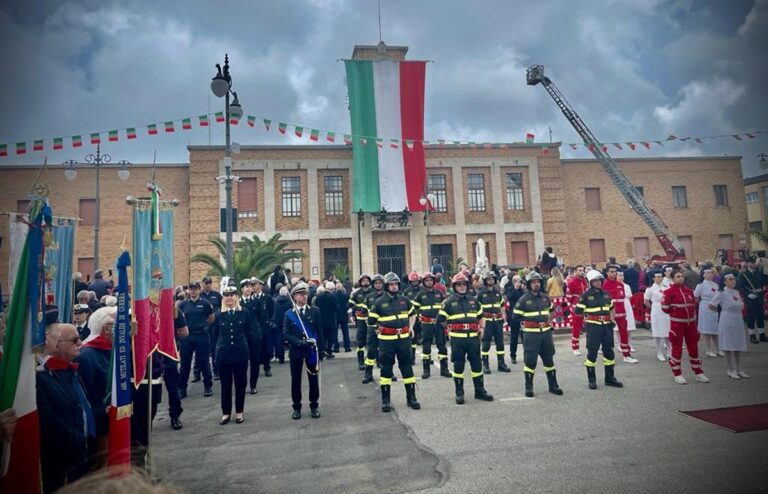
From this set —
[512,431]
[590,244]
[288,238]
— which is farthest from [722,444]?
[590,244]

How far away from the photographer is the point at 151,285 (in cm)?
531

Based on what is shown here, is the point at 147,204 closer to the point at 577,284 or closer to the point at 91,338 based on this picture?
the point at 91,338

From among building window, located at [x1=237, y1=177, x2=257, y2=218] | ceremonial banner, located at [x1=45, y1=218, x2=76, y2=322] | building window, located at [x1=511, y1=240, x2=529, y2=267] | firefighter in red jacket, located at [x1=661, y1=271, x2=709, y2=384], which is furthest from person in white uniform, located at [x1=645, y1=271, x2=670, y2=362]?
building window, located at [x1=237, y1=177, x2=257, y2=218]

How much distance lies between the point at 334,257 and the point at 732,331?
21264mm

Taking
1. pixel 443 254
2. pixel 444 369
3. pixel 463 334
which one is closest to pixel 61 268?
pixel 463 334

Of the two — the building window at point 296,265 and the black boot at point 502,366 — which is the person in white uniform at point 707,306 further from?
the building window at point 296,265

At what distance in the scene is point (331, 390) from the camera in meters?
8.95

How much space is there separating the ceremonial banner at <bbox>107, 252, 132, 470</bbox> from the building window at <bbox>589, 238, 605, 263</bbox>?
30.5 meters

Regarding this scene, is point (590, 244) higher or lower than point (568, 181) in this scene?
lower

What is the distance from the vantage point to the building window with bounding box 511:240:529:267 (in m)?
28.7

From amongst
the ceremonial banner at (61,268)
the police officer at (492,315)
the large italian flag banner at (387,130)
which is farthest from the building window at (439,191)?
the ceremonial banner at (61,268)

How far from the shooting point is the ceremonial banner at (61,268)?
18.6 ft

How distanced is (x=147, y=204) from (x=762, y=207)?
1722 inches

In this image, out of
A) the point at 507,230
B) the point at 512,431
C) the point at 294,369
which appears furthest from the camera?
the point at 507,230
